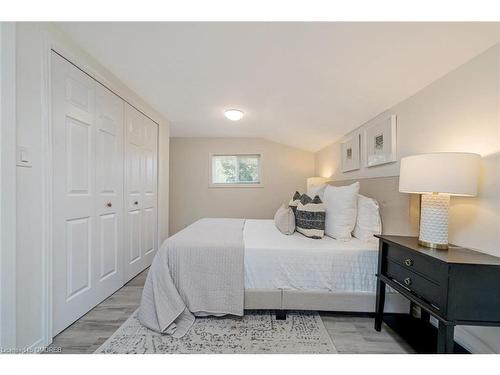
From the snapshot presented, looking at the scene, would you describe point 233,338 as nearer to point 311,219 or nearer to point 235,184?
point 311,219

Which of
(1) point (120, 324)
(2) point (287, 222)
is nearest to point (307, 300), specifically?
(2) point (287, 222)

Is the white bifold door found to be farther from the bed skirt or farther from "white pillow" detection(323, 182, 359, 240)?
"white pillow" detection(323, 182, 359, 240)

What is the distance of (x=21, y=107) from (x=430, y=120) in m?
2.67

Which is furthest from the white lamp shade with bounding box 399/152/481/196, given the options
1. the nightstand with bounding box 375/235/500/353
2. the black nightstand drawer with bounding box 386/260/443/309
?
the black nightstand drawer with bounding box 386/260/443/309

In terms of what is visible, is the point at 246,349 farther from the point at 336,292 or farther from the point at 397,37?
the point at 397,37

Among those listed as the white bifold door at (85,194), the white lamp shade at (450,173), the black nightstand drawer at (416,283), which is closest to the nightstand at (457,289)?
the black nightstand drawer at (416,283)

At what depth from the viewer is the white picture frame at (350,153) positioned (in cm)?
274

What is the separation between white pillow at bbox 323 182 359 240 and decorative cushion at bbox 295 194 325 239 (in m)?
0.08

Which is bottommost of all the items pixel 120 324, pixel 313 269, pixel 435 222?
pixel 120 324

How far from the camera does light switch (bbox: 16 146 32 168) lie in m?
1.23

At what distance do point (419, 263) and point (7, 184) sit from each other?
2.26 metres

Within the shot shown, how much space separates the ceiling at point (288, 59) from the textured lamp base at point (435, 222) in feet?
2.91

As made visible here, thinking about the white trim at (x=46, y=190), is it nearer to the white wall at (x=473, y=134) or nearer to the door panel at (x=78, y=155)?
the door panel at (x=78, y=155)

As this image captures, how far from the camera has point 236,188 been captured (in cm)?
457
